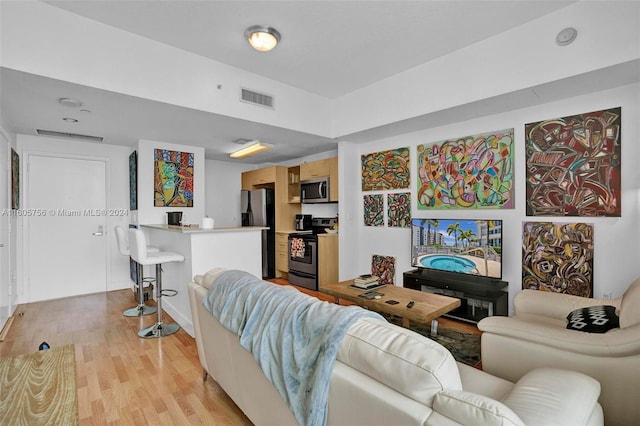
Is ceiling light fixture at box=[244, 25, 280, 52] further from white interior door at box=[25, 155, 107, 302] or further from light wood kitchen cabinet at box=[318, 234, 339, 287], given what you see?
white interior door at box=[25, 155, 107, 302]

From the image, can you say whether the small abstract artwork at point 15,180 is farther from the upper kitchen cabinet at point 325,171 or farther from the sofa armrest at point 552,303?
the sofa armrest at point 552,303

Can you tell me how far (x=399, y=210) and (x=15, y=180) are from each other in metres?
4.85

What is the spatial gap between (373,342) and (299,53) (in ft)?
9.40

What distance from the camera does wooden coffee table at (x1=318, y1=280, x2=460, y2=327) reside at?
8.16ft

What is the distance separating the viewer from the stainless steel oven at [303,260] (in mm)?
4934

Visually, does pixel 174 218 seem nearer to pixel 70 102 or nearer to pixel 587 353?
pixel 70 102

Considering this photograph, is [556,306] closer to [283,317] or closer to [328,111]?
[283,317]

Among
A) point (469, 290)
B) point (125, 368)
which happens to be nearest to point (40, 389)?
point (125, 368)

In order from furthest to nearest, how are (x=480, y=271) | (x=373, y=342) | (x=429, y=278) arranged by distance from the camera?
(x=429, y=278), (x=480, y=271), (x=373, y=342)

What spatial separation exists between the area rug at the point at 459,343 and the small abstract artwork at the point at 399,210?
1.43m

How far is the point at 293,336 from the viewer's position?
125cm

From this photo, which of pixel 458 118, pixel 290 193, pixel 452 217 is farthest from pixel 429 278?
pixel 290 193

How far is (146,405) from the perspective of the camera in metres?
2.03

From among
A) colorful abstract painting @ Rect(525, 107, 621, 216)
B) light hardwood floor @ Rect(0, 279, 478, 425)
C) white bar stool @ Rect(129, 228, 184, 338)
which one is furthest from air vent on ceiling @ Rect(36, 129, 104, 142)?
colorful abstract painting @ Rect(525, 107, 621, 216)
